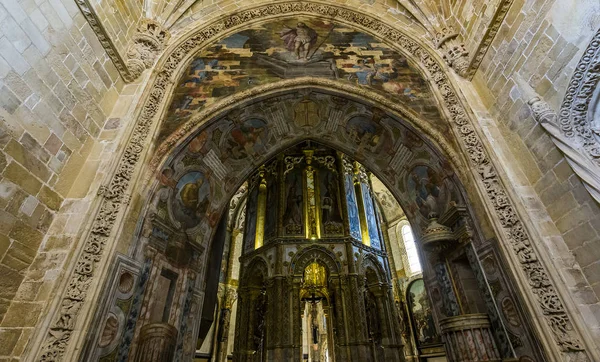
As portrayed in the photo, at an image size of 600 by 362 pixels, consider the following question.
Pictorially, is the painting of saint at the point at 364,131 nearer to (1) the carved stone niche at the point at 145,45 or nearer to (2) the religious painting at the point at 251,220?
(1) the carved stone niche at the point at 145,45

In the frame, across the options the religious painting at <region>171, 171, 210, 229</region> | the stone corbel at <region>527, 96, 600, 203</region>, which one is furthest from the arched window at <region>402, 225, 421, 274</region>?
the stone corbel at <region>527, 96, 600, 203</region>

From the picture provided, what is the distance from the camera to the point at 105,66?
5.55 meters

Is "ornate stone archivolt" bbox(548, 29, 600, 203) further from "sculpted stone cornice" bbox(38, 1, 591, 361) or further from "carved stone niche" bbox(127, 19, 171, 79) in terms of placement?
"carved stone niche" bbox(127, 19, 171, 79)

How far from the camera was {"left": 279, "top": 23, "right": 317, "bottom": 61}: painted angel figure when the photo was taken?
26.1 ft

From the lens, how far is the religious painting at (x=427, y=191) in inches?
265

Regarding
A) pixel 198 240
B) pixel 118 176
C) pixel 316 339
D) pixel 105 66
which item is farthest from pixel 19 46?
pixel 316 339

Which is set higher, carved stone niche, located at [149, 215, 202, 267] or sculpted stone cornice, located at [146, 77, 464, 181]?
sculpted stone cornice, located at [146, 77, 464, 181]

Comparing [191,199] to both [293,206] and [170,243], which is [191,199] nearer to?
[170,243]

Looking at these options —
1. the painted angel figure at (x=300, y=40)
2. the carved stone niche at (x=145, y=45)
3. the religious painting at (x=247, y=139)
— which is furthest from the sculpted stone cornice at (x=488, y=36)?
the carved stone niche at (x=145, y=45)

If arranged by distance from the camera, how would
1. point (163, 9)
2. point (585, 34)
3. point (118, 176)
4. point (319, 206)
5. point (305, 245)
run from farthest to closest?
point (319, 206)
point (305, 245)
point (163, 9)
point (118, 176)
point (585, 34)

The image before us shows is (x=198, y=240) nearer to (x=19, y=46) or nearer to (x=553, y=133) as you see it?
(x=19, y=46)

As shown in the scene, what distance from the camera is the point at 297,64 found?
314 inches

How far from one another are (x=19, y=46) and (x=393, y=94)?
6896mm

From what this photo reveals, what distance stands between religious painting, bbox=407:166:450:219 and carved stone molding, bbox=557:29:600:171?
2.71m
